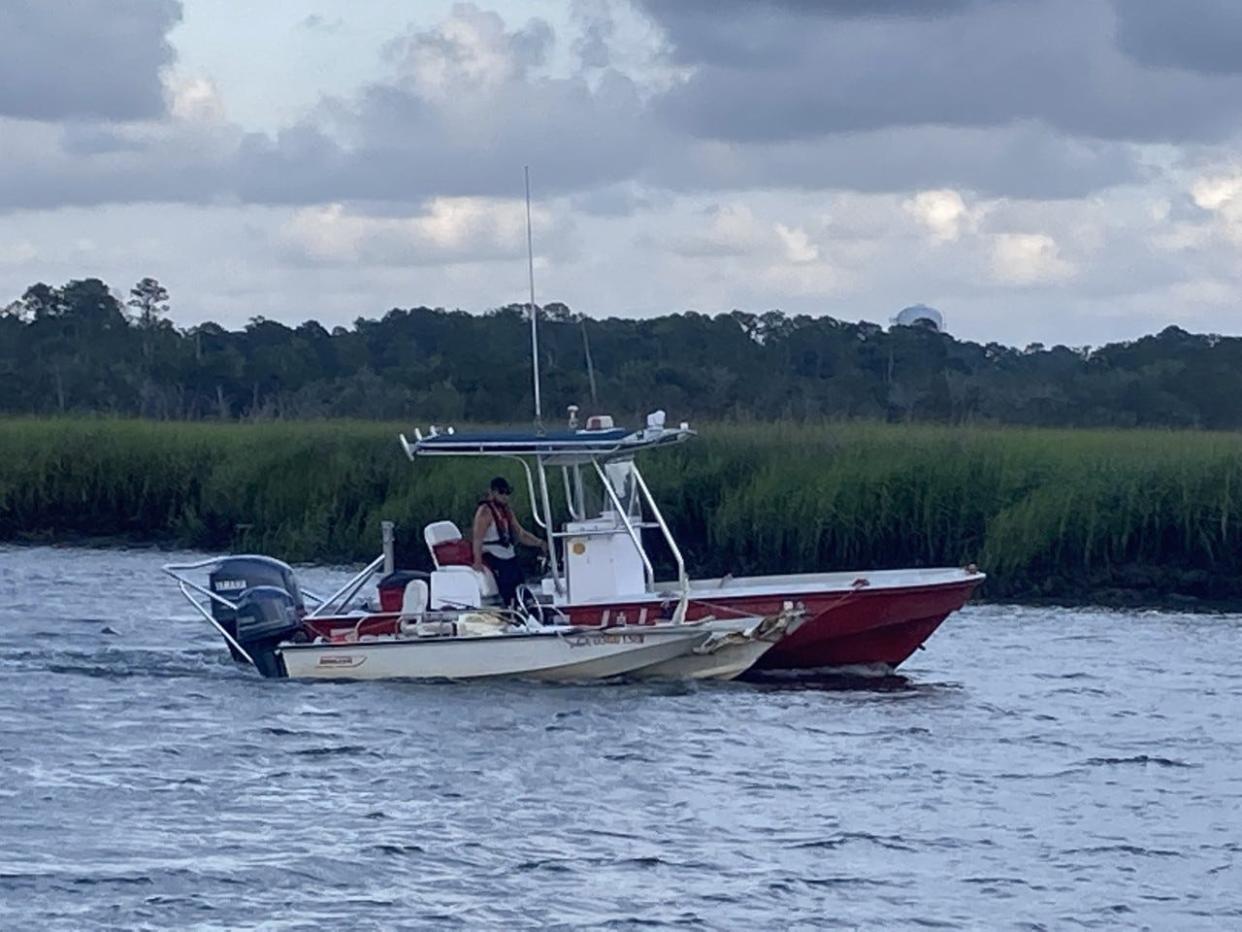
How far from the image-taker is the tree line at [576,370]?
51375mm

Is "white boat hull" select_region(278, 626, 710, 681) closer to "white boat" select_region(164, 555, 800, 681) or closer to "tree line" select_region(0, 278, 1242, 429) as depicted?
"white boat" select_region(164, 555, 800, 681)

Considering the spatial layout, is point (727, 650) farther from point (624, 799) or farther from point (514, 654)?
point (624, 799)

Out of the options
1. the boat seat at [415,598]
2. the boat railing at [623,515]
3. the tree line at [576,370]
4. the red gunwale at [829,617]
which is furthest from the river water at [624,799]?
the tree line at [576,370]

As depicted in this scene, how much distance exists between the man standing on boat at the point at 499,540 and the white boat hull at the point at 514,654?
3.16 ft

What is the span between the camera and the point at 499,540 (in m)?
20.7

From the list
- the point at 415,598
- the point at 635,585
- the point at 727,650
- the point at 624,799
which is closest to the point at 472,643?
the point at 415,598

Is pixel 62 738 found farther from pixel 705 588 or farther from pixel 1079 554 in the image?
pixel 1079 554

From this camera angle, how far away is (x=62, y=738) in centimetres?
1788

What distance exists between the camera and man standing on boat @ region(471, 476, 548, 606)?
2062cm

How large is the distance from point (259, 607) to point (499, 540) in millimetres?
2199

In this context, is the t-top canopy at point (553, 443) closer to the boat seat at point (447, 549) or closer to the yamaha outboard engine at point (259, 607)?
the boat seat at point (447, 549)

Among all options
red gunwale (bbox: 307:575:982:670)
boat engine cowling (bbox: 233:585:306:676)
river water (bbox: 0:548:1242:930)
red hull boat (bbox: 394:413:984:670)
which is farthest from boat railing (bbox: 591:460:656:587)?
boat engine cowling (bbox: 233:585:306:676)

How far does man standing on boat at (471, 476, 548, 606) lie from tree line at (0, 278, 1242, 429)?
17202 mm

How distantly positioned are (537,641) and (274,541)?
15.1 metres
